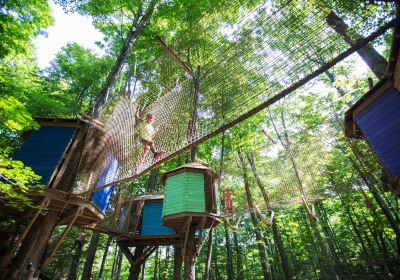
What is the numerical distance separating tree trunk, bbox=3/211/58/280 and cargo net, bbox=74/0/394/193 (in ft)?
2.93

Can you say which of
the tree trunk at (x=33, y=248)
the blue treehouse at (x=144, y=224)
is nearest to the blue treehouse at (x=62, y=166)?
the tree trunk at (x=33, y=248)

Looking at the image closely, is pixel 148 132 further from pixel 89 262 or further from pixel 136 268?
pixel 89 262

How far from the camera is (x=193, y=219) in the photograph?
636 cm

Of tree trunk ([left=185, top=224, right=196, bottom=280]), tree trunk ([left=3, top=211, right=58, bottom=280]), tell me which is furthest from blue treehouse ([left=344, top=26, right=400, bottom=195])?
tree trunk ([left=3, top=211, right=58, bottom=280])

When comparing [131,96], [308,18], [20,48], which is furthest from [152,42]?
[308,18]

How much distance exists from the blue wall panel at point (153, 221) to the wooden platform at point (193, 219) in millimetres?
1780

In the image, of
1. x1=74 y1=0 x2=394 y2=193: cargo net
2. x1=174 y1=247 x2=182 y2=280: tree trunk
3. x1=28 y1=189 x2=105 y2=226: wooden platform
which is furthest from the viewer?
x1=174 y1=247 x2=182 y2=280: tree trunk

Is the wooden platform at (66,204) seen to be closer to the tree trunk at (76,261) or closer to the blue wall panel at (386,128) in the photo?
the tree trunk at (76,261)

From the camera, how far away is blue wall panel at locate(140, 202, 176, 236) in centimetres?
837

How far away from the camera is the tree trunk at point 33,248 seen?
173 inches

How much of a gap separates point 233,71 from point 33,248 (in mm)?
5138

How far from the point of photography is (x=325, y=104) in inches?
406

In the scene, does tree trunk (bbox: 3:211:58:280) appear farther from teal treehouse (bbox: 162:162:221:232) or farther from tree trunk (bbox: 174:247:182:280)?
tree trunk (bbox: 174:247:182:280)

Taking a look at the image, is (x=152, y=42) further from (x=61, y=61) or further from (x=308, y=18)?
(x=308, y=18)
